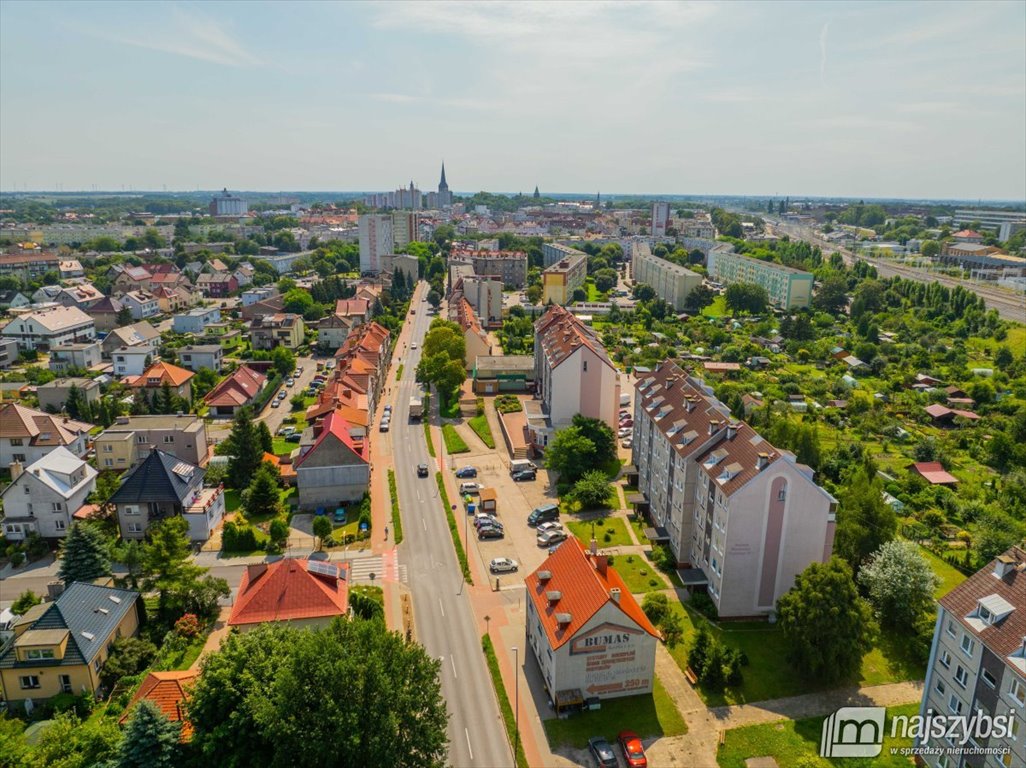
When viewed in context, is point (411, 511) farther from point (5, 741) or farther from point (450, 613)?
point (5, 741)

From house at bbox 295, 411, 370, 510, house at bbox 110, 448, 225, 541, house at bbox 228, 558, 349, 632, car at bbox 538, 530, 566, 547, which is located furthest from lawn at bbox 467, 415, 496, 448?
house at bbox 228, 558, 349, 632

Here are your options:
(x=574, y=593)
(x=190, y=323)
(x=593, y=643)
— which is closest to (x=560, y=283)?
(x=190, y=323)

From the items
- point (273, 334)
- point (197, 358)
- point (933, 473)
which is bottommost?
point (933, 473)

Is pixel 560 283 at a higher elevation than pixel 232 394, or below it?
higher

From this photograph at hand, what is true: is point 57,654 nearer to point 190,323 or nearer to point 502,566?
point 502,566

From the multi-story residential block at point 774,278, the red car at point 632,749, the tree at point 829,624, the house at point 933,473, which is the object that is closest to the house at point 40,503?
the red car at point 632,749

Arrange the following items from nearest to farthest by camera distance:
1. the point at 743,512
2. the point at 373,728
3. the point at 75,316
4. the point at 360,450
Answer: the point at 373,728 < the point at 743,512 < the point at 360,450 < the point at 75,316

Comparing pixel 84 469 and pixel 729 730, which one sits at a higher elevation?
pixel 84 469

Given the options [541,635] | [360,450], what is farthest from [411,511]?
[541,635]
